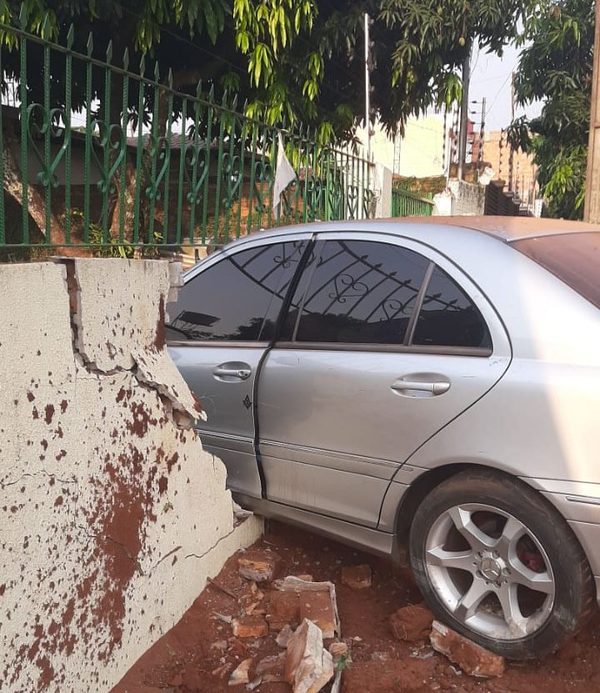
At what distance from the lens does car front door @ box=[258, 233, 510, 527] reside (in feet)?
7.95

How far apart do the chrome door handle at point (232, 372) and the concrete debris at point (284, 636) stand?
1.06 m

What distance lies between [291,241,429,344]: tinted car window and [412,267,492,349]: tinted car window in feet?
0.22

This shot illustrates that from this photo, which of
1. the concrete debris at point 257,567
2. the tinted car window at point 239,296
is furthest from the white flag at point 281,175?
the concrete debris at point 257,567

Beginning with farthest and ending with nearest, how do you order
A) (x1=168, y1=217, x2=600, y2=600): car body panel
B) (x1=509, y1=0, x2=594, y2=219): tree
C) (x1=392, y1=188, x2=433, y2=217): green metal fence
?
1. (x1=509, y1=0, x2=594, y2=219): tree
2. (x1=392, y1=188, x2=433, y2=217): green metal fence
3. (x1=168, y1=217, x2=600, y2=600): car body panel

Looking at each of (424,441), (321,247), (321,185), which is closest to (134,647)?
(424,441)

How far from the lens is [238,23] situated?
6.12m

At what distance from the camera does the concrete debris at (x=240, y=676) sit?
2307mm

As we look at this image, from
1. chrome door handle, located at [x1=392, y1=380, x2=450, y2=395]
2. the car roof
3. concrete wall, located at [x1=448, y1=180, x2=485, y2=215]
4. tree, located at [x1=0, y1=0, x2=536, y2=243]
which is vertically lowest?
chrome door handle, located at [x1=392, y1=380, x2=450, y2=395]

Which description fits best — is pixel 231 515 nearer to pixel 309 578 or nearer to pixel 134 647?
pixel 309 578

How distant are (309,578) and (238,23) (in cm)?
510

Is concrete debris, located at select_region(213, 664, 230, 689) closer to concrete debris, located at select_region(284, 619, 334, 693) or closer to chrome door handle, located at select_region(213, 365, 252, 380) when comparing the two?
concrete debris, located at select_region(284, 619, 334, 693)

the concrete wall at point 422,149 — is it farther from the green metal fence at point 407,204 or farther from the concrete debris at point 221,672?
the concrete debris at point 221,672

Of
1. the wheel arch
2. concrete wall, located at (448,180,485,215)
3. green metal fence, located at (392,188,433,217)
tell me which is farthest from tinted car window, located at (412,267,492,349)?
concrete wall, located at (448,180,485,215)

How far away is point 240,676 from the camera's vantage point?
2.32 m
